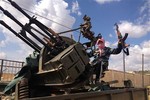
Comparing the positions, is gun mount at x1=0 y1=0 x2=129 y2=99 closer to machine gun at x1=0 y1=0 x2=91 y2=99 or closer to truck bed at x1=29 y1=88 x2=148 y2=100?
machine gun at x1=0 y1=0 x2=91 y2=99

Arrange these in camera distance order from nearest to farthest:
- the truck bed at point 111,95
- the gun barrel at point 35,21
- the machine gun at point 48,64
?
the truck bed at point 111,95
the machine gun at point 48,64
the gun barrel at point 35,21

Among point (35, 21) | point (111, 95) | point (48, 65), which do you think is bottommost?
point (111, 95)

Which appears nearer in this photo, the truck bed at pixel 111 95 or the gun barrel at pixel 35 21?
the truck bed at pixel 111 95

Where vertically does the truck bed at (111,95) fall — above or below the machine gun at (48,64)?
below

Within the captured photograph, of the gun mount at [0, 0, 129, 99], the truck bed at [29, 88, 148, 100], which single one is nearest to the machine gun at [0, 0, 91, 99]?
the gun mount at [0, 0, 129, 99]

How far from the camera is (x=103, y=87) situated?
6781 millimetres

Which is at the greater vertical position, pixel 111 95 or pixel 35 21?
pixel 35 21

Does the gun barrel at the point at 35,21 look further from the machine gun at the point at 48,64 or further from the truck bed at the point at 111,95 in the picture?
the truck bed at the point at 111,95

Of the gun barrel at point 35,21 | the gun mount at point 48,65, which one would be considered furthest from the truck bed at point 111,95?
the gun barrel at point 35,21

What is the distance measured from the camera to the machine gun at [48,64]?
571 centimetres

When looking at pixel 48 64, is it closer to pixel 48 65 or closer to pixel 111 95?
pixel 48 65

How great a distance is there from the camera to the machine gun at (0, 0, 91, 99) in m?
5.71

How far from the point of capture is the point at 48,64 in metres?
5.82

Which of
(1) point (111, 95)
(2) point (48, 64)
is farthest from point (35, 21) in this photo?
(1) point (111, 95)
